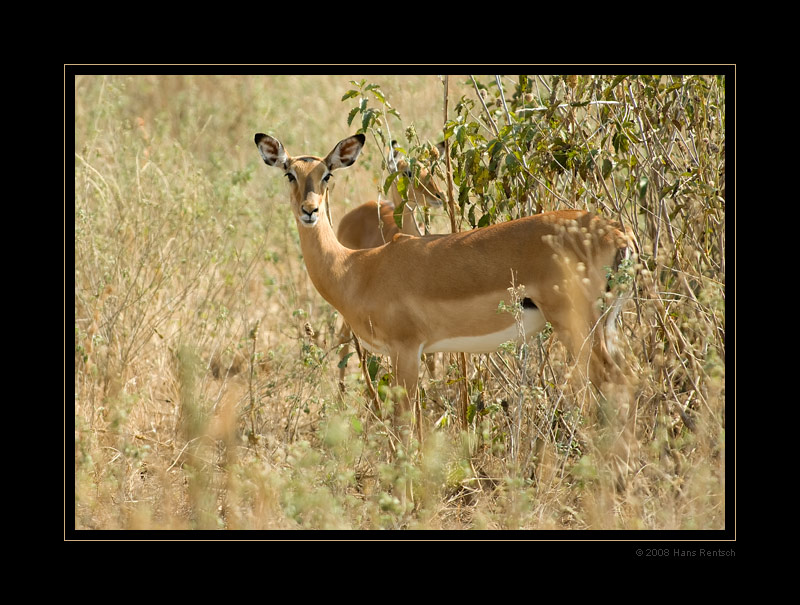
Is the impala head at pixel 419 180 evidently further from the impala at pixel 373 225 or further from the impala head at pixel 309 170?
the impala head at pixel 309 170

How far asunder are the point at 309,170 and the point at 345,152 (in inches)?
12.2

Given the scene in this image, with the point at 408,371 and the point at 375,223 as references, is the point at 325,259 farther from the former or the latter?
the point at 375,223

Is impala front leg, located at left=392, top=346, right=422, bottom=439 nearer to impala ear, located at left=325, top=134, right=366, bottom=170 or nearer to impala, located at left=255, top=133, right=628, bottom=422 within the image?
impala, located at left=255, top=133, right=628, bottom=422

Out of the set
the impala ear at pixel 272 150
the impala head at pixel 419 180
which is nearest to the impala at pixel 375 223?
the impala head at pixel 419 180

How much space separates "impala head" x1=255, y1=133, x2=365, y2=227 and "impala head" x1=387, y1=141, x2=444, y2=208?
0.27m

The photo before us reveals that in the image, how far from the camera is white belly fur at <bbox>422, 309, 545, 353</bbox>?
516cm

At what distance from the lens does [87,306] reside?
6.43 metres

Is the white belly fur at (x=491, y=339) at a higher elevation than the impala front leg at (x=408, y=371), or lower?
higher

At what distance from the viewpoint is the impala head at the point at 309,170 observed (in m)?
5.43

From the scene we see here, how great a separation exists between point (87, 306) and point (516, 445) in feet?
11.0

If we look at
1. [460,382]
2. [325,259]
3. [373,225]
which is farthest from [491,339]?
[373,225]

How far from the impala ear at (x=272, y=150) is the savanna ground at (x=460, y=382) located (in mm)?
489

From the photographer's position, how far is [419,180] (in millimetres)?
5895

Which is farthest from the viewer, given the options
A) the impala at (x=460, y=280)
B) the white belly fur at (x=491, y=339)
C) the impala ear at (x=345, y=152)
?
the impala ear at (x=345, y=152)
